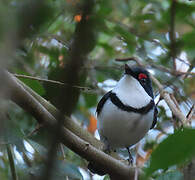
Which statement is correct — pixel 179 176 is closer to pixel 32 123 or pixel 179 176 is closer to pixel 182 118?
pixel 182 118

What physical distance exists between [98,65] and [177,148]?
266cm

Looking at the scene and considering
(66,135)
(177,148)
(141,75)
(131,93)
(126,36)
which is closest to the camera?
(177,148)

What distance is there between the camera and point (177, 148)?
3.80ft

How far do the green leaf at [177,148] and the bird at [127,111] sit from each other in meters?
1.89

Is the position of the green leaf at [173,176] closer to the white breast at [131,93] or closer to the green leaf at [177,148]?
the green leaf at [177,148]

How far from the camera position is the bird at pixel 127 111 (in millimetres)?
3244

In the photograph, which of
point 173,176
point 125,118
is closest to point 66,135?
point 173,176

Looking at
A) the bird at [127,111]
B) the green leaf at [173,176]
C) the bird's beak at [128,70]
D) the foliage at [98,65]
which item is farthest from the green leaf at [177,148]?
the bird's beak at [128,70]

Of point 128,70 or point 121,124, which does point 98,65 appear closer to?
point 128,70

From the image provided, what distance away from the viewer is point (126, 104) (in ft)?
10.8

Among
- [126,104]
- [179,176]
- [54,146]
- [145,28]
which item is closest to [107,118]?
[126,104]

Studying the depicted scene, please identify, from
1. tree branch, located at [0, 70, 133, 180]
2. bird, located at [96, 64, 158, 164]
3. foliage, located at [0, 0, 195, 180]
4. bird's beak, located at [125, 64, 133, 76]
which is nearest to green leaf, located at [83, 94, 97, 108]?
foliage, located at [0, 0, 195, 180]

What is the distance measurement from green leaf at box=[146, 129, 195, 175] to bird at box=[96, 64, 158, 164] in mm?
1889

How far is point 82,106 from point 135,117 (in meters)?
0.87
